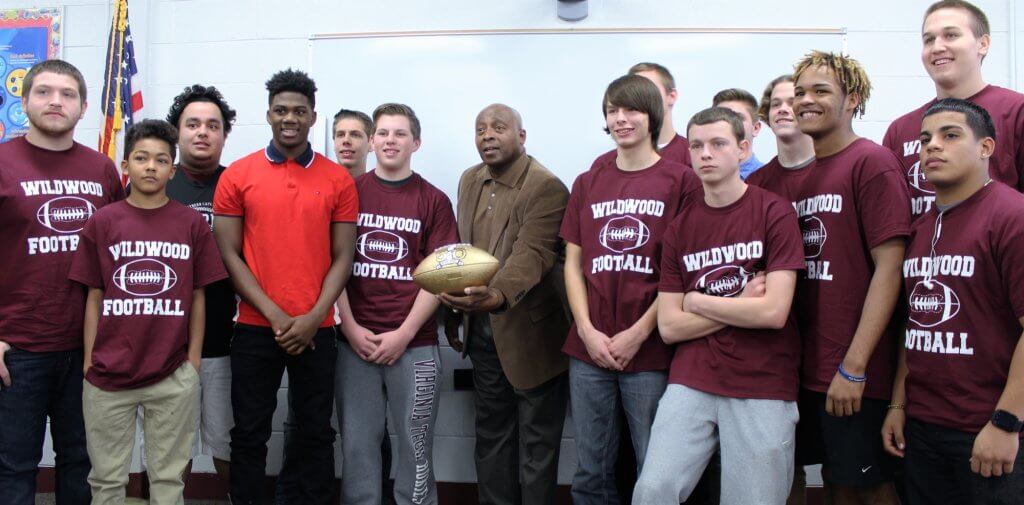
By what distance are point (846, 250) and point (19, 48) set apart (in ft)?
13.6

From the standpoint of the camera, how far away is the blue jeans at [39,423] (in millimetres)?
2289

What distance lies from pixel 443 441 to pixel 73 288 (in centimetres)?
182

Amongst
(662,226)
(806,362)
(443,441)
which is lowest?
(443,441)

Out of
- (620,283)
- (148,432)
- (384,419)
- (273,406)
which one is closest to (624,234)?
(620,283)

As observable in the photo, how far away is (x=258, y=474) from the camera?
2.54 metres

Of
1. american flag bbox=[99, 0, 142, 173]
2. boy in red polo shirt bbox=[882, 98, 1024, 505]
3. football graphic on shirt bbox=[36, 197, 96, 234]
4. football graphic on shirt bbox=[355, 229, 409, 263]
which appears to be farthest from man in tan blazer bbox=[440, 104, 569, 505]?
american flag bbox=[99, 0, 142, 173]

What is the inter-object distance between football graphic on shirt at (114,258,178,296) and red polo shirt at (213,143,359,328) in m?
0.29

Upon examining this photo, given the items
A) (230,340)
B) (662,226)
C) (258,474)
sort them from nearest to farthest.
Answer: (662,226)
(258,474)
(230,340)

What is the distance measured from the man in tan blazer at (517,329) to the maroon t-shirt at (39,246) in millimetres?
1344

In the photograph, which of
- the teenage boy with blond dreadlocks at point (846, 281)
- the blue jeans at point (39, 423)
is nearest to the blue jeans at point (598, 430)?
the teenage boy with blond dreadlocks at point (846, 281)

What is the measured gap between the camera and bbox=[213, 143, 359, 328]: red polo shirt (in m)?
2.54

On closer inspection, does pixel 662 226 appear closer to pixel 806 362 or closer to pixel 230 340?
pixel 806 362

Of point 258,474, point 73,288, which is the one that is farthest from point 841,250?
point 73,288

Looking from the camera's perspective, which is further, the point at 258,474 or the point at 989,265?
the point at 258,474
